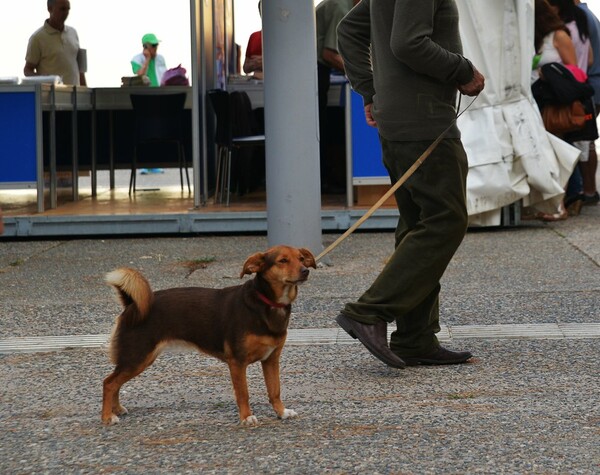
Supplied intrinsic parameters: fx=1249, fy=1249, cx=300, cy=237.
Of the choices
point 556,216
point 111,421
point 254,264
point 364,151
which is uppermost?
point 364,151

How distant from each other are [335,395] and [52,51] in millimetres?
10421

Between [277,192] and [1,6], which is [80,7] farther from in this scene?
[277,192]

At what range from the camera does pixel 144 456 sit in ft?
14.6

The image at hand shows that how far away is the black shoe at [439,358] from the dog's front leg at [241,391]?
122 cm

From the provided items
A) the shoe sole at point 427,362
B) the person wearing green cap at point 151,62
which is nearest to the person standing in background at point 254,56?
the person wearing green cap at point 151,62

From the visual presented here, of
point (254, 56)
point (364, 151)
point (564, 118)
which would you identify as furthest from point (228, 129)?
point (564, 118)

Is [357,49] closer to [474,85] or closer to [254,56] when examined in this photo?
[474,85]

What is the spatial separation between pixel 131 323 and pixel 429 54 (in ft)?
5.66

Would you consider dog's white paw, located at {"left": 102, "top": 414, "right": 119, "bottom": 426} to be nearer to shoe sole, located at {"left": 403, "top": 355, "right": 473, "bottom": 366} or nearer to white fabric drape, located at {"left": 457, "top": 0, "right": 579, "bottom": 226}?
shoe sole, located at {"left": 403, "top": 355, "right": 473, "bottom": 366}

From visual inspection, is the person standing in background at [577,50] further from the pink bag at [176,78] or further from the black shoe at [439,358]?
the black shoe at [439,358]

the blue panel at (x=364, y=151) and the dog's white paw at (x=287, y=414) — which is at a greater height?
the blue panel at (x=364, y=151)

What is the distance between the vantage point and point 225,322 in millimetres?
4797

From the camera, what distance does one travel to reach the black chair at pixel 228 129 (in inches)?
465

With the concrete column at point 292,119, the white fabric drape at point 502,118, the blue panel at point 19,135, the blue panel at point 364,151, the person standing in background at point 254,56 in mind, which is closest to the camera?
the concrete column at point 292,119
